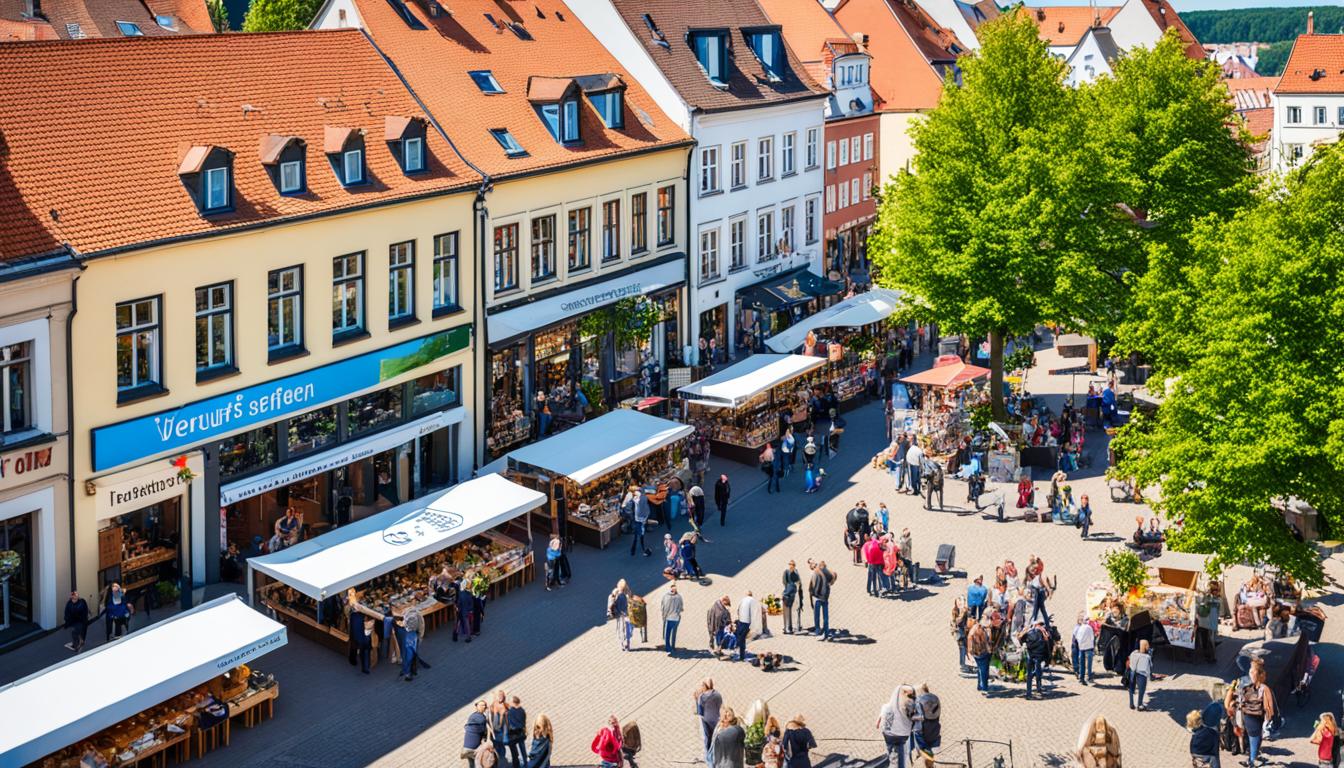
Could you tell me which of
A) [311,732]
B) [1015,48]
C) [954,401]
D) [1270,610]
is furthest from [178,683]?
[1015,48]

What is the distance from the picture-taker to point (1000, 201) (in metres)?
46.2

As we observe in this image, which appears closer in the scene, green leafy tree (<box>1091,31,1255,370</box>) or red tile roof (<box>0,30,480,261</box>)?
red tile roof (<box>0,30,480,261</box>)

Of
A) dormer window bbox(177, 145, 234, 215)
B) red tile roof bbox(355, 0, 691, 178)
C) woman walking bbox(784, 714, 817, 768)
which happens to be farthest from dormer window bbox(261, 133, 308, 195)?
woman walking bbox(784, 714, 817, 768)

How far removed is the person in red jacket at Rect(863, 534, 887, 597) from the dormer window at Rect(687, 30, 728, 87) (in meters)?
23.4

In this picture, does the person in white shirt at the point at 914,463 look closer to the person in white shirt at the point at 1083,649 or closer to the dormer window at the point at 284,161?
the person in white shirt at the point at 1083,649

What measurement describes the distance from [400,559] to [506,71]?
733 inches

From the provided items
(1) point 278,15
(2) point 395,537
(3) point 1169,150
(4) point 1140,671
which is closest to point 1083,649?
(4) point 1140,671

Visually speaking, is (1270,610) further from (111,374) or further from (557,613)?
(111,374)

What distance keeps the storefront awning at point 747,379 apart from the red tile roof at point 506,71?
6.74 metres

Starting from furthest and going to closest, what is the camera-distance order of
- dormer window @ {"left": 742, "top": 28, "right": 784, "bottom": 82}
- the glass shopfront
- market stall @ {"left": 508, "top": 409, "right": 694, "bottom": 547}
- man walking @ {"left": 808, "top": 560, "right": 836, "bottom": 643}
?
dormer window @ {"left": 742, "top": 28, "right": 784, "bottom": 82} < market stall @ {"left": 508, "top": 409, "right": 694, "bottom": 547} < the glass shopfront < man walking @ {"left": 808, "top": 560, "right": 836, "bottom": 643}

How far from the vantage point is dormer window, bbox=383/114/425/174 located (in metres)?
38.5

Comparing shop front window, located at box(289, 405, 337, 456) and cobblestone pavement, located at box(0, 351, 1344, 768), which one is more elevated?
shop front window, located at box(289, 405, 337, 456)

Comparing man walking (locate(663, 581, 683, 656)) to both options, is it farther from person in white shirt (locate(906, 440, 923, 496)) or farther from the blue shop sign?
person in white shirt (locate(906, 440, 923, 496))

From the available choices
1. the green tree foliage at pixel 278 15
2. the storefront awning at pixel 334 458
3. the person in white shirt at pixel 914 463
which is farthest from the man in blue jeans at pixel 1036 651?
the green tree foliage at pixel 278 15
